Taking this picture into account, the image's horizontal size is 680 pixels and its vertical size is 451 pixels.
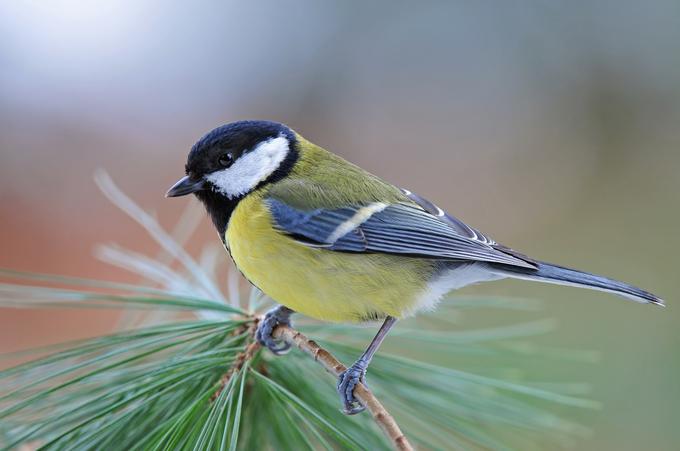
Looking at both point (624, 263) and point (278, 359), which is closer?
point (278, 359)

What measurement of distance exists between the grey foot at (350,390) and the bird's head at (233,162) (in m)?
0.38

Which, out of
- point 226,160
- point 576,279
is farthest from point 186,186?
point 576,279

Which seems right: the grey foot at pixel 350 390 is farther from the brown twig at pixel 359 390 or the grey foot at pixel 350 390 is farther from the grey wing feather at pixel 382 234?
the grey wing feather at pixel 382 234

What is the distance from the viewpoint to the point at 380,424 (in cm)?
61

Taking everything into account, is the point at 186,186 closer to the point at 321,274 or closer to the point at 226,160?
the point at 226,160

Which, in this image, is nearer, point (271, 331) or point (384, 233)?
point (271, 331)

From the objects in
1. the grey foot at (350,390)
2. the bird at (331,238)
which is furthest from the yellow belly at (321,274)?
the grey foot at (350,390)

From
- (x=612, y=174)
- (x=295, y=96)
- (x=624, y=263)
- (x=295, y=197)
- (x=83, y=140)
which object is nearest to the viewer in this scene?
(x=295, y=197)

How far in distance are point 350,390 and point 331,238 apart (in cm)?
27

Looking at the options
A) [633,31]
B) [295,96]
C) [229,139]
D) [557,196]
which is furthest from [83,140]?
[633,31]

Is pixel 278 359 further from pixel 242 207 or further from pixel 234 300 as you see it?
pixel 242 207

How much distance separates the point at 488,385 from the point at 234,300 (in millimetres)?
357

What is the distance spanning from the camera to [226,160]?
1.05 metres

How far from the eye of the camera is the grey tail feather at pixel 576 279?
0.89 meters
